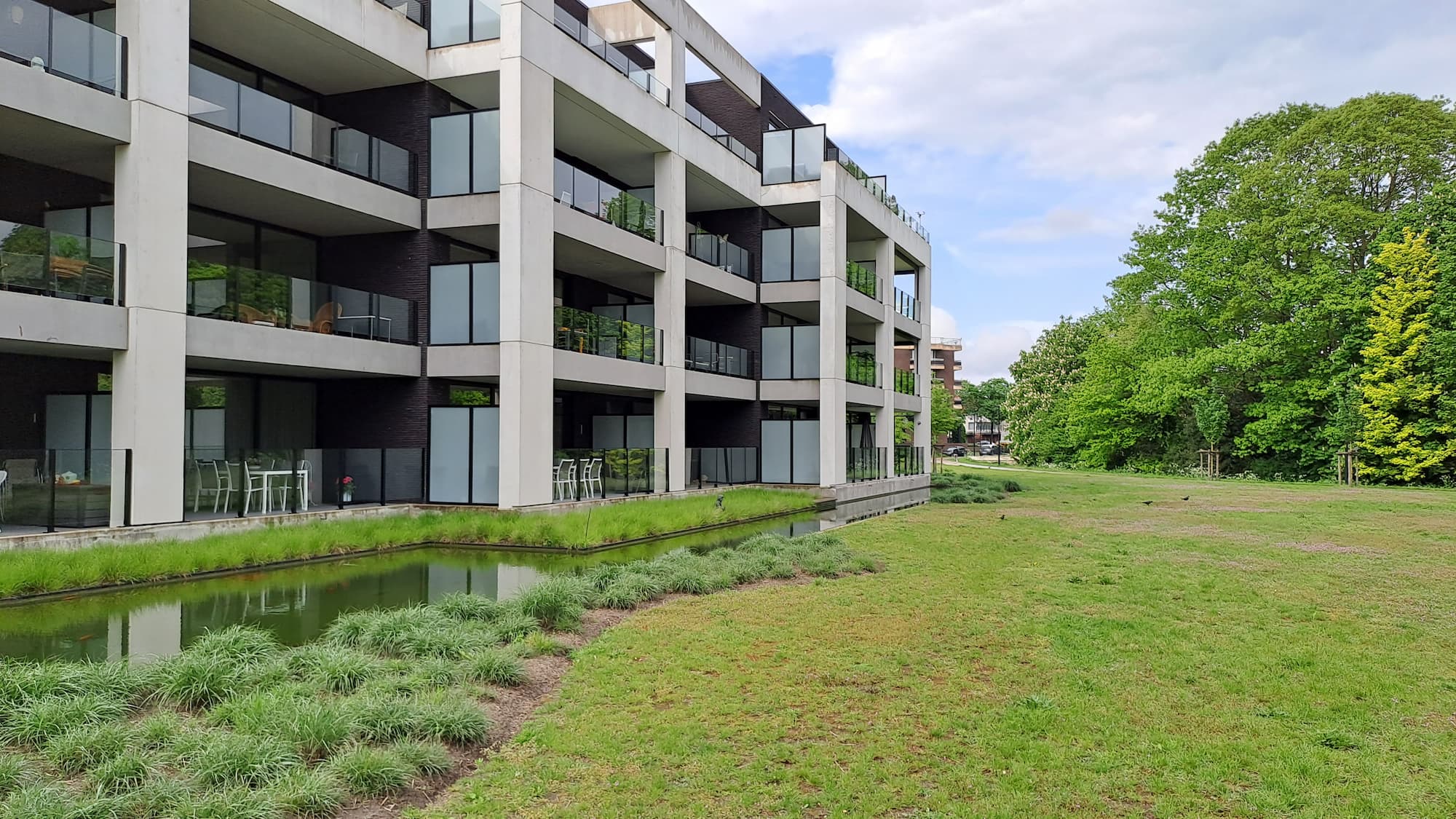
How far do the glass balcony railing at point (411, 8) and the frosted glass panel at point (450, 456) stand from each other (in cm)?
842

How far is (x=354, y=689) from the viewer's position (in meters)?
7.04

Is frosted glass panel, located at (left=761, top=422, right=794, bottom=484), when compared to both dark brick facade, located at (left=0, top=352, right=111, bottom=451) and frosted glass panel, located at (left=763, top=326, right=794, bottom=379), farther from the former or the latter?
dark brick facade, located at (left=0, top=352, right=111, bottom=451)

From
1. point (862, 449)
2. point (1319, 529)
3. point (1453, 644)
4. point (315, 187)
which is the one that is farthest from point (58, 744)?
point (862, 449)

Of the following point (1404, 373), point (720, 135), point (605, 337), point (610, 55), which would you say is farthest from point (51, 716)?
point (1404, 373)

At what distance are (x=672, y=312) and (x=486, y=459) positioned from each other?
7.80 m

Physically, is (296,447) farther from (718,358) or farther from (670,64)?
(670,64)

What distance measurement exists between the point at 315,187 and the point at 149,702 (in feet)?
43.4

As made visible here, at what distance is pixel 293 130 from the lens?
58.6 ft

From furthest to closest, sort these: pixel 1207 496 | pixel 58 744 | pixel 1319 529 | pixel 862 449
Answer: pixel 862 449, pixel 1207 496, pixel 1319 529, pixel 58 744

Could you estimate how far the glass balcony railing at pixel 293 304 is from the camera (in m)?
16.2

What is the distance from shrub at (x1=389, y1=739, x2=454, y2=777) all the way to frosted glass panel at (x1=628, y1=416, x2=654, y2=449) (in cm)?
2256

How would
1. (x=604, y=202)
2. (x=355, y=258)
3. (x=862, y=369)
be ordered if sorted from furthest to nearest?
(x=862, y=369) → (x=604, y=202) → (x=355, y=258)

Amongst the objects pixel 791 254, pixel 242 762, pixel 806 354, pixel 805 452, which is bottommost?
pixel 242 762

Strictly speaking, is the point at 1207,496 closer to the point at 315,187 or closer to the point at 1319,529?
the point at 1319,529
